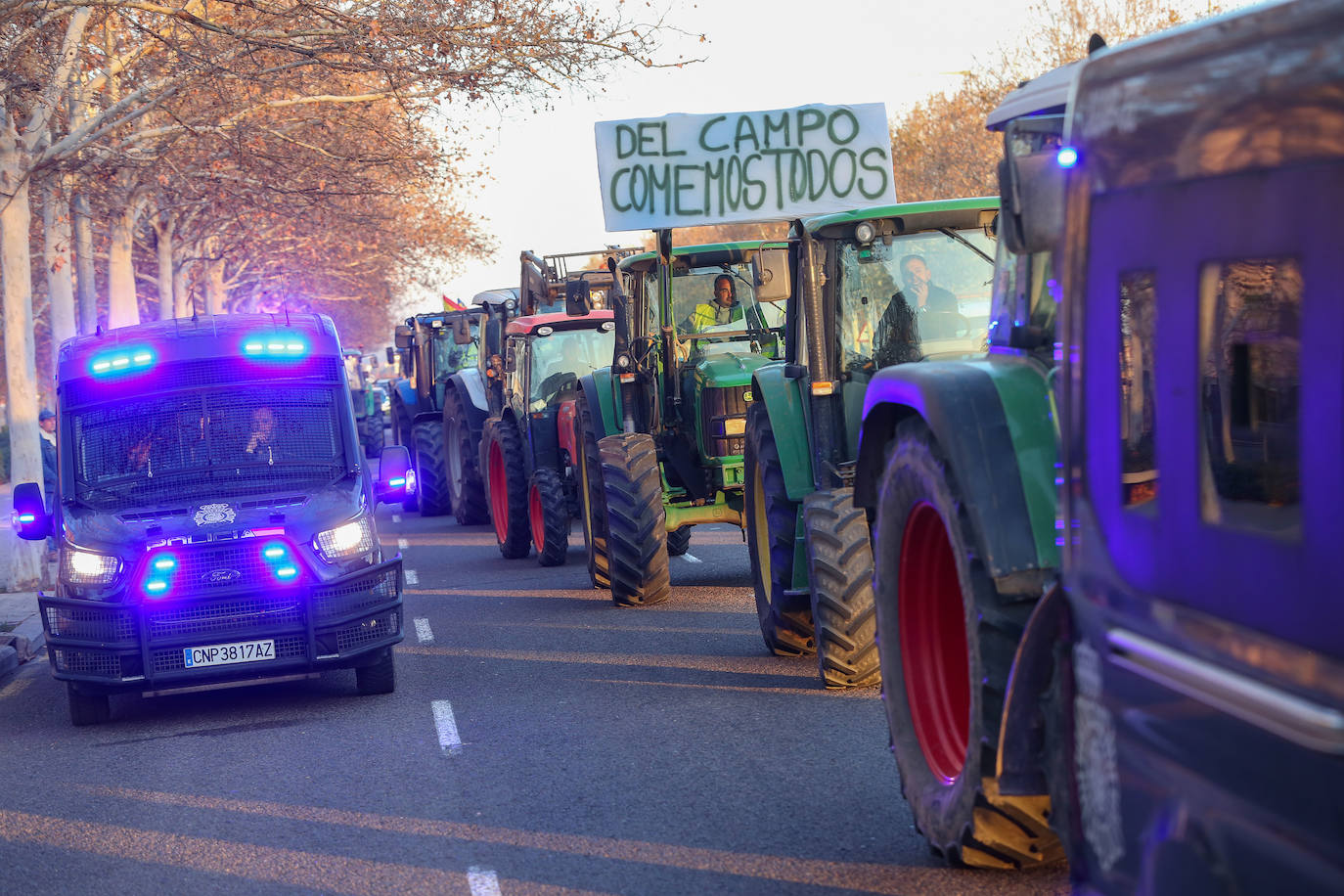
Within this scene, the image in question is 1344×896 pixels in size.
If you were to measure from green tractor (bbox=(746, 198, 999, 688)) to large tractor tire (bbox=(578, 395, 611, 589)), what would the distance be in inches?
159

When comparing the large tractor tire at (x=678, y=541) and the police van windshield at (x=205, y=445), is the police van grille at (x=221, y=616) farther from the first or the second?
the large tractor tire at (x=678, y=541)

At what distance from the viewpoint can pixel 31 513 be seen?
946cm

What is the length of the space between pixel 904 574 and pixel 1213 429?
7.77ft

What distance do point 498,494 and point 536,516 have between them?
5.02 feet

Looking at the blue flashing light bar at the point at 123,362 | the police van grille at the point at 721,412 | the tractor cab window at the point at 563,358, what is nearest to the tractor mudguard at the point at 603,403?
the police van grille at the point at 721,412

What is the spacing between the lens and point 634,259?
1250 cm

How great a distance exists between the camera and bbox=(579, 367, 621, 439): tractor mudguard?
13.5 metres

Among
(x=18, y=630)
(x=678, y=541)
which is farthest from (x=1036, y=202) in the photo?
(x=678, y=541)

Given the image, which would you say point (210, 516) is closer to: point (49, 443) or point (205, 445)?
point (205, 445)

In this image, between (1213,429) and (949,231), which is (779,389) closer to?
(949,231)

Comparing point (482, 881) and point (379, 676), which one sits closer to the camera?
point (482, 881)

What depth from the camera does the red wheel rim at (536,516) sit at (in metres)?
16.1

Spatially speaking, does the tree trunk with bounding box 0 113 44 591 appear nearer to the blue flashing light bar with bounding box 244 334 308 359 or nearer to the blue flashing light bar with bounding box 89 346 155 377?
the blue flashing light bar with bounding box 89 346 155 377

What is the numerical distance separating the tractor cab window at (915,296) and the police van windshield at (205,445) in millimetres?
3224
